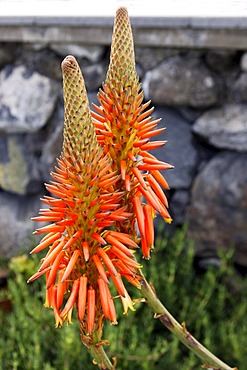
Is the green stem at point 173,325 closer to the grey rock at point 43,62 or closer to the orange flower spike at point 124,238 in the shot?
the orange flower spike at point 124,238

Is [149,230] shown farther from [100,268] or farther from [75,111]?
[75,111]

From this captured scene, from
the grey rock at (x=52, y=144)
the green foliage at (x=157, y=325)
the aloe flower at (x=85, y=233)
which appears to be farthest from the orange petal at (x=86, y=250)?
the grey rock at (x=52, y=144)

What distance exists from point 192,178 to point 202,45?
21.5 inches

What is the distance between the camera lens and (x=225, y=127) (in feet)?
8.01

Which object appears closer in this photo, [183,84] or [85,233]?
[85,233]

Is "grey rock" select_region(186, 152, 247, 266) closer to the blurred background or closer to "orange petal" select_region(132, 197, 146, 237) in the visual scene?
the blurred background

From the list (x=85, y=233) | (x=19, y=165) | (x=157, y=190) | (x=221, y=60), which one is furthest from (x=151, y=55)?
(x=85, y=233)

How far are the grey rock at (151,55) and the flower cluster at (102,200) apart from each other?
1.55m

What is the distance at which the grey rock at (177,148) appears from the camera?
2.55 m

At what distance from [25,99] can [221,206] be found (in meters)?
0.97

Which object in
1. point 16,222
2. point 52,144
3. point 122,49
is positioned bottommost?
point 16,222

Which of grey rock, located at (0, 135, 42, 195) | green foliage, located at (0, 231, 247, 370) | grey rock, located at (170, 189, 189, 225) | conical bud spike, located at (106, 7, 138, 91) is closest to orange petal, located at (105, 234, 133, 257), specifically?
conical bud spike, located at (106, 7, 138, 91)
